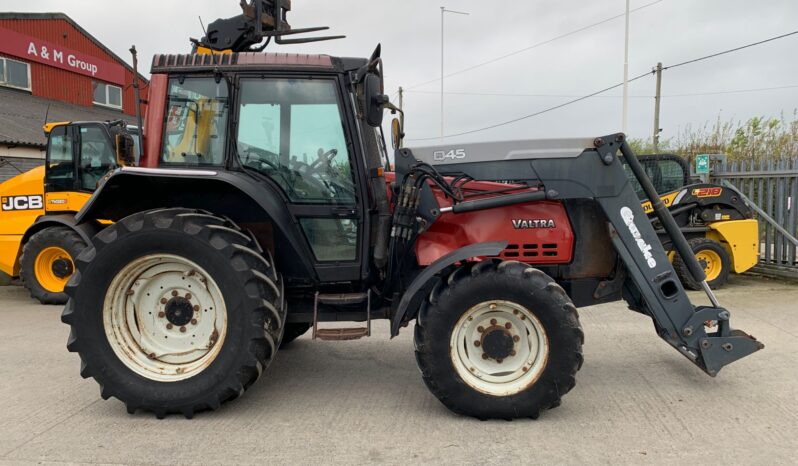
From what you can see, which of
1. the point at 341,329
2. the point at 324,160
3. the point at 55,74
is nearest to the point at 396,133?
the point at 324,160

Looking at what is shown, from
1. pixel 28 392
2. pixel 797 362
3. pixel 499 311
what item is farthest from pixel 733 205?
pixel 28 392

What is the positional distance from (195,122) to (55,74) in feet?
69.8

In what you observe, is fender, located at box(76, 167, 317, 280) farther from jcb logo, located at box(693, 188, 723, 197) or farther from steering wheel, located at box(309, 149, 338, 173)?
jcb logo, located at box(693, 188, 723, 197)

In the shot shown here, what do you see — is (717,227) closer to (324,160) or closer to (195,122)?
(324,160)

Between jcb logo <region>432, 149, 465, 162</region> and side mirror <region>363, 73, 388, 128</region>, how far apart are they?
0.53 m

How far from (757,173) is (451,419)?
793 centimetres

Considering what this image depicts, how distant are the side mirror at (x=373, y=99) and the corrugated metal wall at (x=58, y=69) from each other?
19.0 metres

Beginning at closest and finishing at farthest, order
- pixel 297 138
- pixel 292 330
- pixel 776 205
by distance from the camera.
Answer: pixel 297 138 → pixel 292 330 → pixel 776 205

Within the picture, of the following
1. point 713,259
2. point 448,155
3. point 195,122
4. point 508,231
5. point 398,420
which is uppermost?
point 195,122

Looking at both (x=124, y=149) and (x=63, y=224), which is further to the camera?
(x=63, y=224)

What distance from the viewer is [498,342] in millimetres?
3613

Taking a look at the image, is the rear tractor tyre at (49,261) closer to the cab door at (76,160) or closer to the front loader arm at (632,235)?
the cab door at (76,160)

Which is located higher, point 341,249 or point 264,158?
point 264,158

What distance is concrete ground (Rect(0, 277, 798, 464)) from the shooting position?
3174mm
